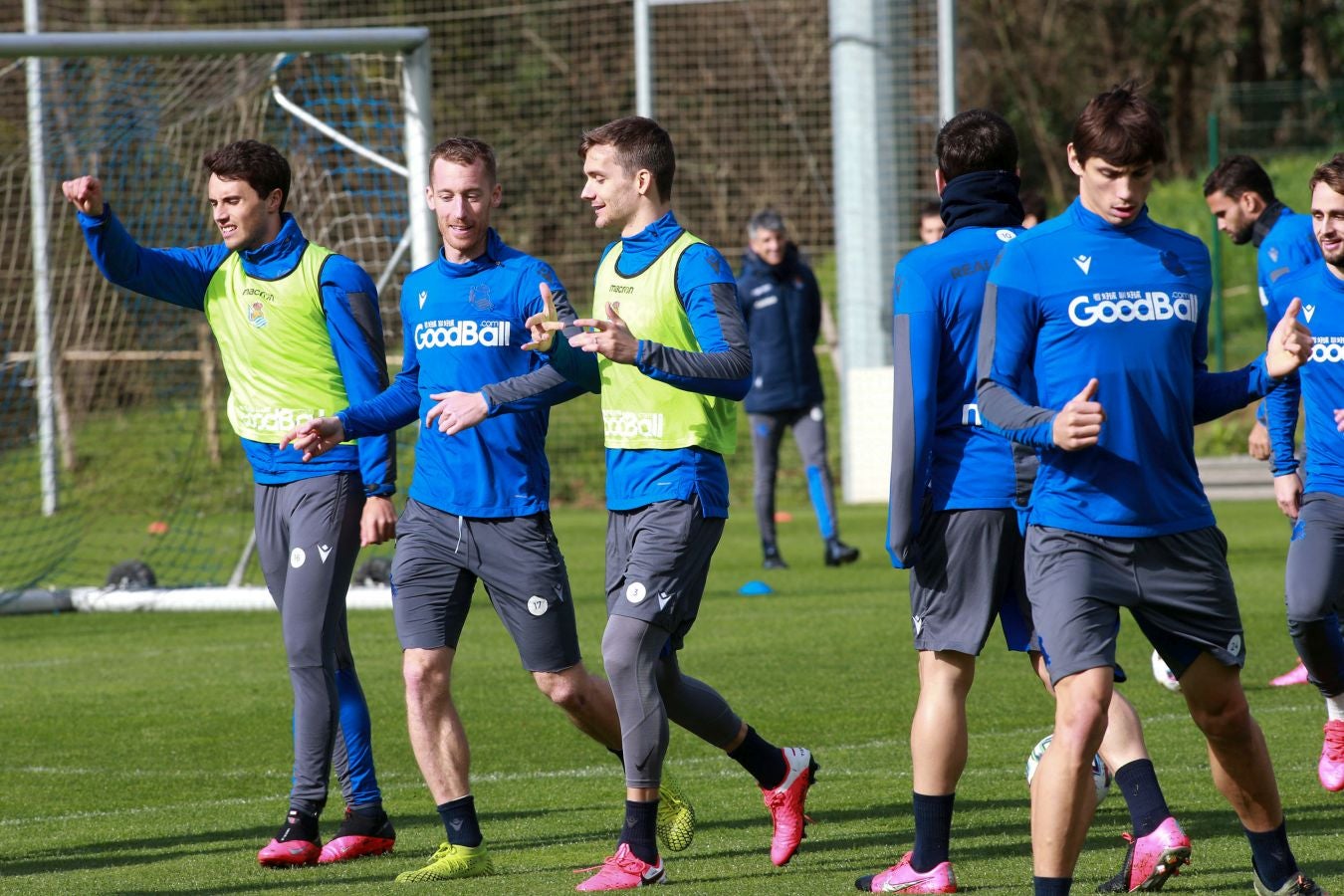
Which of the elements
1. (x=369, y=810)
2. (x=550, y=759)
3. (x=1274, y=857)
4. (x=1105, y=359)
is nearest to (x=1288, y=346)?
(x=1105, y=359)

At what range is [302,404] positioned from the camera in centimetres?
605

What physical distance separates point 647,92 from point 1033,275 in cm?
1620

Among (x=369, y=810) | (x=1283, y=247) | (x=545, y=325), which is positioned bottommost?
(x=369, y=810)

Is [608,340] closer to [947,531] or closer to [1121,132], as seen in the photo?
[947,531]

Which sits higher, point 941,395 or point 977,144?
point 977,144

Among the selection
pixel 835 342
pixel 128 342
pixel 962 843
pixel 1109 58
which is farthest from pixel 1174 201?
pixel 962 843

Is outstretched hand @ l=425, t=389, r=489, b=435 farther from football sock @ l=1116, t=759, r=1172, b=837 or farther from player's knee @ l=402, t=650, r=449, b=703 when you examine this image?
football sock @ l=1116, t=759, r=1172, b=837

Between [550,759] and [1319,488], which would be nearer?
[1319,488]

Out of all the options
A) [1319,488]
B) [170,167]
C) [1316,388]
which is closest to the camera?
[1316,388]

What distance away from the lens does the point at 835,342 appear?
2333 centimetres

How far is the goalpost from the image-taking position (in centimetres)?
1206

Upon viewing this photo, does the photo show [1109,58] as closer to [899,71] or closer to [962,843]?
[899,71]

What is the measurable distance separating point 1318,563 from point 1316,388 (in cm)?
61

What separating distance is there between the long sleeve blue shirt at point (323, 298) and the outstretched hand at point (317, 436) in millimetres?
292
